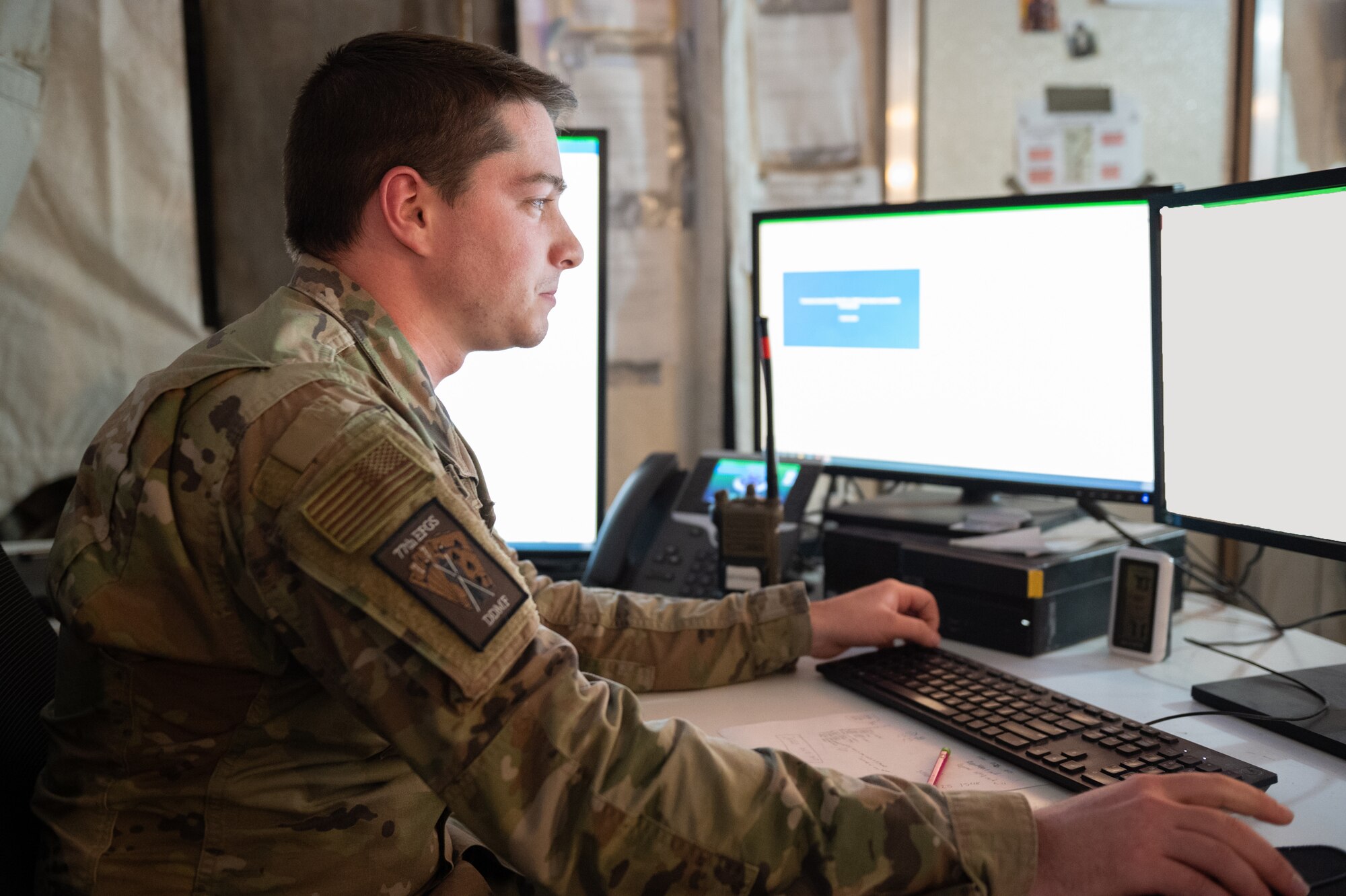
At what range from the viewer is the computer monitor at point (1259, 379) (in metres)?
0.91

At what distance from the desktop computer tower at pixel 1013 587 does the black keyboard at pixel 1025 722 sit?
0.12m

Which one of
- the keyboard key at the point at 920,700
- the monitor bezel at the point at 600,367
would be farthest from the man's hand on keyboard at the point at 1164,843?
the monitor bezel at the point at 600,367

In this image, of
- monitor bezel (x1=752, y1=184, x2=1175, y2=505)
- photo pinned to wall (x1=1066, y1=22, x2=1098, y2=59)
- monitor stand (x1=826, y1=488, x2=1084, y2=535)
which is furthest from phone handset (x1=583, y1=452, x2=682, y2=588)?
photo pinned to wall (x1=1066, y1=22, x2=1098, y2=59)

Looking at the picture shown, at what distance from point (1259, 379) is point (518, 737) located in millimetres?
791

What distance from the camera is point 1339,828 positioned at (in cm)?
73

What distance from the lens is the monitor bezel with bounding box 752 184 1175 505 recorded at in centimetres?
120

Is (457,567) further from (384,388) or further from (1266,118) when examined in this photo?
(1266,118)

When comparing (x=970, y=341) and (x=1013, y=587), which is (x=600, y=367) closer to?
(x=970, y=341)

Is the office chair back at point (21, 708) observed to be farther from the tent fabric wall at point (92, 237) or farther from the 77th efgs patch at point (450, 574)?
the tent fabric wall at point (92, 237)

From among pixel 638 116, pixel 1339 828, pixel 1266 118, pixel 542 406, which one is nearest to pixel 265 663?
pixel 1339 828

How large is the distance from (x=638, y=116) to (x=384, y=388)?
1185 mm

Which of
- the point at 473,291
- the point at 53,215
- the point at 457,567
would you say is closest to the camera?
the point at 457,567

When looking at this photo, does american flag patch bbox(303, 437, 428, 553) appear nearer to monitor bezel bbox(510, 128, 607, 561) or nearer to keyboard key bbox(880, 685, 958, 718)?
keyboard key bbox(880, 685, 958, 718)

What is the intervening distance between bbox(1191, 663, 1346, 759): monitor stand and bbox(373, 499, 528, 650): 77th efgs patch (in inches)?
27.5
